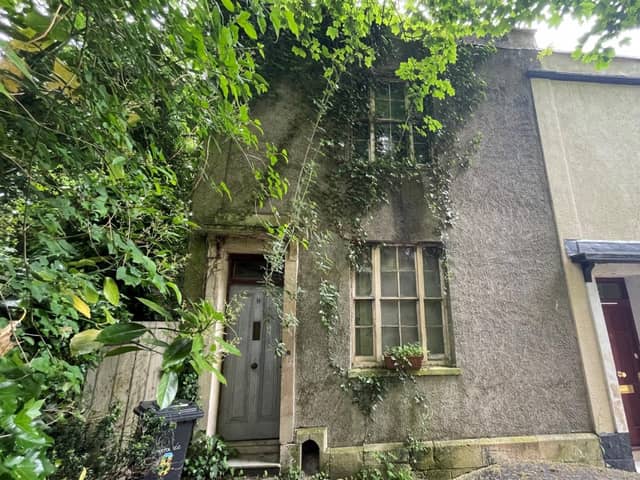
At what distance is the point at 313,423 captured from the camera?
3.70 metres

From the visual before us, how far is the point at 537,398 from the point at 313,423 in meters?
3.27

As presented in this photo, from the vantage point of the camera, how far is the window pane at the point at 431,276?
174 inches

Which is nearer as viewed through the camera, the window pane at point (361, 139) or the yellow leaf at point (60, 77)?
the yellow leaf at point (60, 77)

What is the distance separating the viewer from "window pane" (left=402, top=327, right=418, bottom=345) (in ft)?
13.8

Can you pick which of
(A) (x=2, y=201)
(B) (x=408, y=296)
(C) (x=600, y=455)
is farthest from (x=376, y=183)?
(C) (x=600, y=455)

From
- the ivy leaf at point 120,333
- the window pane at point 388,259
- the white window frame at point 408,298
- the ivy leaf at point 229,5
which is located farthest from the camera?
the window pane at point 388,259

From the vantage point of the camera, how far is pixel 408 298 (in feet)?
14.3

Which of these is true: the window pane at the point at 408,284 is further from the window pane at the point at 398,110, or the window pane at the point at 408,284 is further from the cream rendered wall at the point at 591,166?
the window pane at the point at 398,110

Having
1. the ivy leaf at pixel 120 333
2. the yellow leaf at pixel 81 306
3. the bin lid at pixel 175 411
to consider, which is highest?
the yellow leaf at pixel 81 306

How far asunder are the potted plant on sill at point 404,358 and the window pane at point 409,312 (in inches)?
16.7

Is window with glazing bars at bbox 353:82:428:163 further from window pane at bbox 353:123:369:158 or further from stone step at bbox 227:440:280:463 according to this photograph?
stone step at bbox 227:440:280:463

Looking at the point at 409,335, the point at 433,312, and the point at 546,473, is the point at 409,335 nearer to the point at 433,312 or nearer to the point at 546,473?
the point at 433,312

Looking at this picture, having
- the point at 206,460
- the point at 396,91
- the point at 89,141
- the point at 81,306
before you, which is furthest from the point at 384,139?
the point at 206,460

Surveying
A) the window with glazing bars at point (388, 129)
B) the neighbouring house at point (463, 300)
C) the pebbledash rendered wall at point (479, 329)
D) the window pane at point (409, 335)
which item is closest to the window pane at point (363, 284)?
the neighbouring house at point (463, 300)
